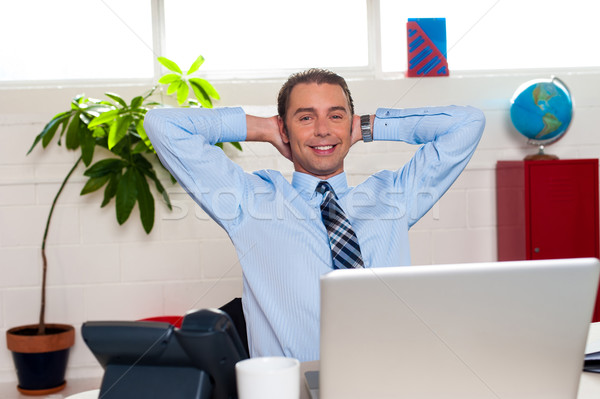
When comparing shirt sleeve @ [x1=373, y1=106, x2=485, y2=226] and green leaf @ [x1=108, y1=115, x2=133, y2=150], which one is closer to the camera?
shirt sleeve @ [x1=373, y1=106, x2=485, y2=226]

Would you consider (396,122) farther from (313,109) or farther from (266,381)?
(266,381)

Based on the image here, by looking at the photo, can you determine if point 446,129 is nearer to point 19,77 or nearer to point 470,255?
point 470,255

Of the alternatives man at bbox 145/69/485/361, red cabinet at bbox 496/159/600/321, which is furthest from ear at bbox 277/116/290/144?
red cabinet at bbox 496/159/600/321

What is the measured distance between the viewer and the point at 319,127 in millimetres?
1762

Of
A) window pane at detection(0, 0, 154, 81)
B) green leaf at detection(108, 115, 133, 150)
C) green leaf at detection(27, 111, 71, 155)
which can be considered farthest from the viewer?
window pane at detection(0, 0, 154, 81)

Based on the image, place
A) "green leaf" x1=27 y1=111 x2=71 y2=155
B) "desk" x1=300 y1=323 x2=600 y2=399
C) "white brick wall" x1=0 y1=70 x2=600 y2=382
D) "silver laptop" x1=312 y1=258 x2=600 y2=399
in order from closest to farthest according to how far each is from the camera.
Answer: "silver laptop" x1=312 y1=258 x2=600 y2=399 < "desk" x1=300 y1=323 x2=600 y2=399 < "green leaf" x1=27 y1=111 x2=71 y2=155 < "white brick wall" x1=0 y1=70 x2=600 y2=382

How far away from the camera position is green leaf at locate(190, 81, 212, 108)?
2.80 metres

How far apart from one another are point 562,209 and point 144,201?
2.05 meters

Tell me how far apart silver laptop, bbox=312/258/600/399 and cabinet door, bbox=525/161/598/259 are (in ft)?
7.53

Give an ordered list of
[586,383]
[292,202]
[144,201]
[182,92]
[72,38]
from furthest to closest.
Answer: [72,38] < [144,201] < [182,92] < [292,202] < [586,383]

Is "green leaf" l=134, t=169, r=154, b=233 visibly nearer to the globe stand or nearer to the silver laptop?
the globe stand

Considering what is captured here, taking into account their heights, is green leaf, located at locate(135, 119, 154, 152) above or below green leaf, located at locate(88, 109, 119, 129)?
below

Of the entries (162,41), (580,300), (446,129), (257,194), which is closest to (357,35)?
(162,41)

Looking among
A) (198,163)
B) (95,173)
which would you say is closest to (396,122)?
(198,163)
